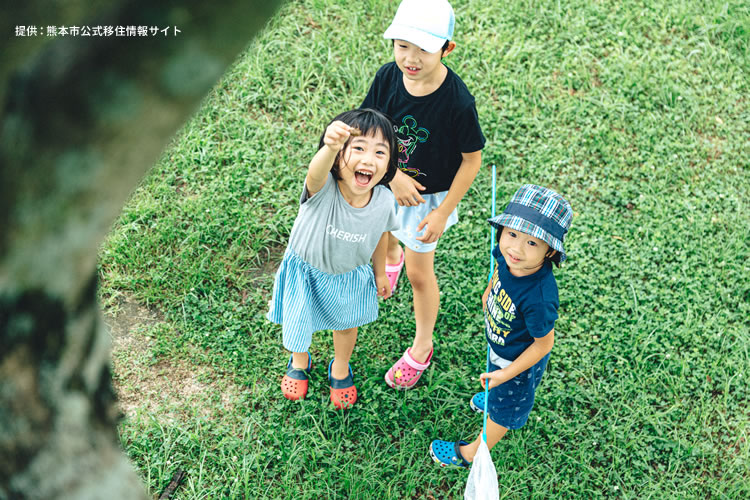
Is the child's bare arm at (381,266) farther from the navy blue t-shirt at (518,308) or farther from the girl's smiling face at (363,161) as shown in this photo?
the navy blue t-shirt at (518,308)

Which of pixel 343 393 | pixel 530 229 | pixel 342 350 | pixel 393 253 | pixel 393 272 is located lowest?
pixel 343 393

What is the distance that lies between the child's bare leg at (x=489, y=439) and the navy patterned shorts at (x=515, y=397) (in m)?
0.04

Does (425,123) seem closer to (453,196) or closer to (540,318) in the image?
(453,196)

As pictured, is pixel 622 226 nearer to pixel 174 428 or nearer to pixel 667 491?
pixel 667 491

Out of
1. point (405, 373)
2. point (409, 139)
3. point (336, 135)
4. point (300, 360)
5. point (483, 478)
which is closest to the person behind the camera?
point (336, 135)

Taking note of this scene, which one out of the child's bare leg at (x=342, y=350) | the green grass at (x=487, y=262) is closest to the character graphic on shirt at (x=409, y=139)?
the child's bare leg at (x=342, y=350)

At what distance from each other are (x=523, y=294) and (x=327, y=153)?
93 centimetres

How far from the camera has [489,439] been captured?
9.50 ft

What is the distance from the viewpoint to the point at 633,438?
10.5 feet

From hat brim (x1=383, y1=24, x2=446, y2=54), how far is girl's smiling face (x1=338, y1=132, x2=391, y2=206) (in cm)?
39

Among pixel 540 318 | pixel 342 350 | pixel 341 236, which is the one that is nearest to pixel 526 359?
pixel 540 318

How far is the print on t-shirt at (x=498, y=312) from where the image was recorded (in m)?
2.54

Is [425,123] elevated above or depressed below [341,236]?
above

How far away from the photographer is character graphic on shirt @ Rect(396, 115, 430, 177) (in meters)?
2.77
